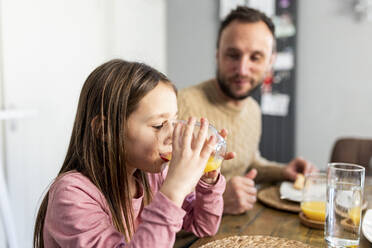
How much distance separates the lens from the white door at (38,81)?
79.5 inches

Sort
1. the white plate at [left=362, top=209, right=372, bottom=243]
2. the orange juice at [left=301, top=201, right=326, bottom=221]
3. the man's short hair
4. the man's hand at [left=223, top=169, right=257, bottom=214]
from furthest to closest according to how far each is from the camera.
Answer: the man's short hair
the man's hand at [left=223, top=169, right=257, bottom=214]
the orange juice at [left=301, top=201, right=326, bottom=221]
the white plate at [left=362, top=209, right=372, bottom=243]

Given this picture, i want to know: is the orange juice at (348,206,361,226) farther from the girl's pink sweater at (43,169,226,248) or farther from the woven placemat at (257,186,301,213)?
the girl's pink sweater at (43,169,226,248)

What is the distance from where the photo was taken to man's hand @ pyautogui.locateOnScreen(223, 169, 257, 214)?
3.58ft

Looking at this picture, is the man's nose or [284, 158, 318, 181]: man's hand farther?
the man's nose

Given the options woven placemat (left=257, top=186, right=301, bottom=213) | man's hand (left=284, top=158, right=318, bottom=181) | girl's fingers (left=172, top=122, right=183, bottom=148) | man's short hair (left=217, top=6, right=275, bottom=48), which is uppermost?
Result: man's short hair (left=217, top=6, right=275, bottom=48)

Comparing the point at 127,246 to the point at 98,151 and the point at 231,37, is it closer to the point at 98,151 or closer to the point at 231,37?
the point at 98,151

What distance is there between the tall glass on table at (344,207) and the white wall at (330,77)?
8.16 ft

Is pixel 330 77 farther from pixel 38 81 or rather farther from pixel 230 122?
pixel 38 81

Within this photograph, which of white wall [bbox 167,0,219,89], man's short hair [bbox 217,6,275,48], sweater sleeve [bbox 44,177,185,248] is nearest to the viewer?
sweater sleeve [bbox 44,177,185,248]

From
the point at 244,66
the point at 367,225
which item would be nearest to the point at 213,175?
the point at 367,225

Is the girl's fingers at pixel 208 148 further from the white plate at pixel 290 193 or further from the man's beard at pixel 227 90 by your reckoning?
the man's beard at pixel 227 90

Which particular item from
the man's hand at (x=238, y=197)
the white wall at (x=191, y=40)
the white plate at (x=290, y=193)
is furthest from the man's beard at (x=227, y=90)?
the white wall at (x=191, y=40)

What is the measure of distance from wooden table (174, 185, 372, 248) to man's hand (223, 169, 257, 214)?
21mm

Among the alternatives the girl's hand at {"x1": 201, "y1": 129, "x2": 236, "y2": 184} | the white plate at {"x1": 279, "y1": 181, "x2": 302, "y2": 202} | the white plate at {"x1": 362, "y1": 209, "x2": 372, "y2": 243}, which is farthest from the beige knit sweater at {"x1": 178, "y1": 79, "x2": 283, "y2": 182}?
the girl's hand at {"x1": 201, "y1": 129, "x2": 236, "y2": 184}
